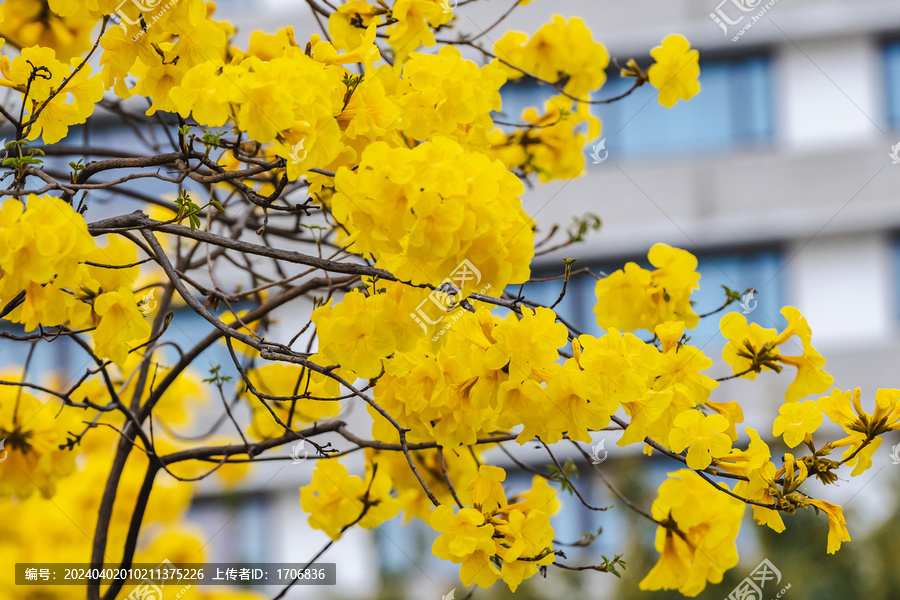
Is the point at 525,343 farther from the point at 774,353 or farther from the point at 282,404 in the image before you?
the point at 282,404

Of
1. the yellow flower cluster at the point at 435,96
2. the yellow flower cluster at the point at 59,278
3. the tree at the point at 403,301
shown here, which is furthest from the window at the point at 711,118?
the yellow flower cluster at the point at 59,278

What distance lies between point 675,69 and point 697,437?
83 centimetres

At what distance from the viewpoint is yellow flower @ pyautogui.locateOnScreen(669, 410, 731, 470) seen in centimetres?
110

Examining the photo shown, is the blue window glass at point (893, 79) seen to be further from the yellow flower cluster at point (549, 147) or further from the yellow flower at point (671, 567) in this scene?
the yellow flower at point (671, 567)

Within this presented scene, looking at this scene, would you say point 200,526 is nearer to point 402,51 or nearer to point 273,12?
point 273,12

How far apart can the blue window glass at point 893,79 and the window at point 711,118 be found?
7 cm

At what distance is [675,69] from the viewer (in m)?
1.62

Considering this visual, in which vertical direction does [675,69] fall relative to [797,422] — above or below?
above

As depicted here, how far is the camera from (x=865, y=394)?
7934 mm

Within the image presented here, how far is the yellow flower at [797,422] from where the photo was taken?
119 centimetres

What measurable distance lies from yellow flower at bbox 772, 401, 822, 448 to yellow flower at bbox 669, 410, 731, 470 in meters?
0.14

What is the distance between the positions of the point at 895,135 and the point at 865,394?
8.24ft

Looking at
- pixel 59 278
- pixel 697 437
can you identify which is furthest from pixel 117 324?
pixel 697 437

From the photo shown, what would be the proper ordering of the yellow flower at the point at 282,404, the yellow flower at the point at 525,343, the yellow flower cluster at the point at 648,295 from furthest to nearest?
the yellow flower at the point at 282,404, the yellow flower cluster at the point at 648,295, the yellow flower at the point at 525,343
